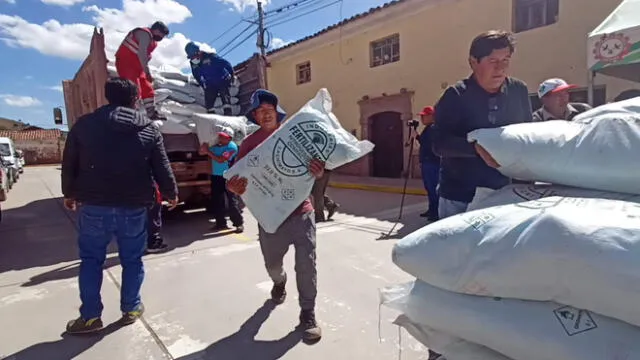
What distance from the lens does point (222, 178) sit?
509cm

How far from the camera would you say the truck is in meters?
5.19

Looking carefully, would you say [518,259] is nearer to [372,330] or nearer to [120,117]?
[372,330]

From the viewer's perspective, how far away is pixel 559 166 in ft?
4.87

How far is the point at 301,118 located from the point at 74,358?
1873 mm

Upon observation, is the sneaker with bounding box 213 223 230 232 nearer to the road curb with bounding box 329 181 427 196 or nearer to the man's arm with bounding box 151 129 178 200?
the man's arm with bounding box 151 129 178 200

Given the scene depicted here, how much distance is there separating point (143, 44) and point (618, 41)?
207 inches

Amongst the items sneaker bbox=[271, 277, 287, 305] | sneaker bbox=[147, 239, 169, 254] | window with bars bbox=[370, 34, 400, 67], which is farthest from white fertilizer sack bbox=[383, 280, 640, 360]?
window with bars bbox=[370, 34, 400, 67]

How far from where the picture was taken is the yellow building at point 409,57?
7.54 metres

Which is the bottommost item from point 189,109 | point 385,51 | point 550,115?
point 550,115

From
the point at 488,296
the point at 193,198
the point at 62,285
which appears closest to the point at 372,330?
the point at 488,296

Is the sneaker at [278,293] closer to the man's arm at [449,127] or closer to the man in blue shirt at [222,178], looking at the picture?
the man's arm at [449,127]

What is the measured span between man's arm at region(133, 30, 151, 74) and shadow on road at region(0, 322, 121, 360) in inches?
130

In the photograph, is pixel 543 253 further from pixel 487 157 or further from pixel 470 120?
pixel 470 120

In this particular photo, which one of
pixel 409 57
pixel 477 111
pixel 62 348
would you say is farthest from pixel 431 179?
pixel 409 57
